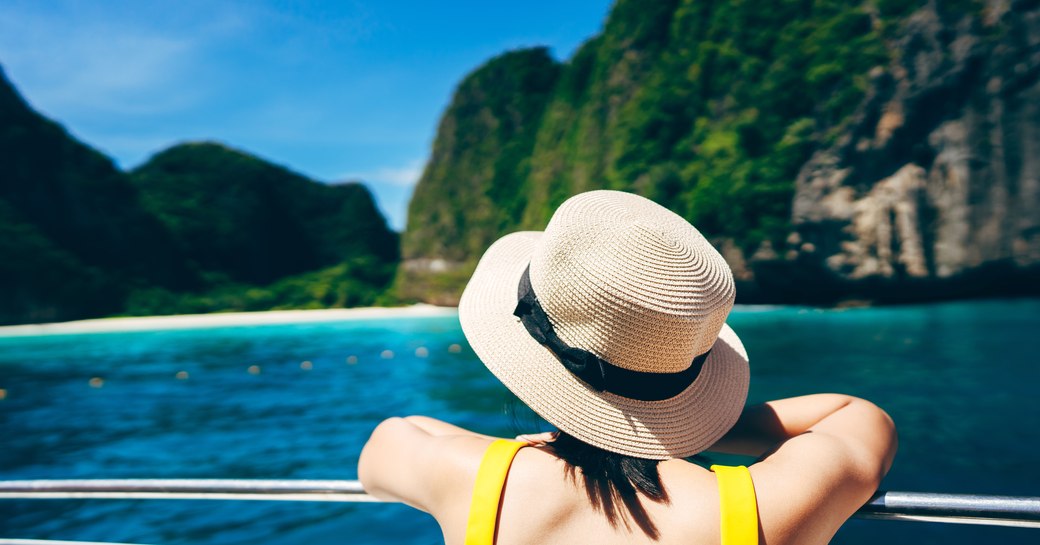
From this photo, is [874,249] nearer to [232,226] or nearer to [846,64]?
[846,64]

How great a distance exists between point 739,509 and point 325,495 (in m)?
0.97

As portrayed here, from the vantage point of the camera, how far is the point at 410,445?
53.1 inches

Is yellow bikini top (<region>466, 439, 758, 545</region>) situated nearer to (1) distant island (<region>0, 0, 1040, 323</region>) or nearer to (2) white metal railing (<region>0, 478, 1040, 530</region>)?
(2) white metal railing (<region>0, 478, 1040, 530</region>)

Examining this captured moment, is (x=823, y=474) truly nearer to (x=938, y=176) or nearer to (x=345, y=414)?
(x=345, y=414)

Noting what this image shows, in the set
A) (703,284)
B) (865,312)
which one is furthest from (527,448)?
(865,312)

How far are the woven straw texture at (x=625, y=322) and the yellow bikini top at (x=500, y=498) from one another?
0.11 m

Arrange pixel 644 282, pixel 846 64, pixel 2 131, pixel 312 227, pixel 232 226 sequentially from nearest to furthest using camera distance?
pixel 644 282, pixel 846 64, pixel 2 131, pixel 232 226, pixel 312 227

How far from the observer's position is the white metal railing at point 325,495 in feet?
3.70

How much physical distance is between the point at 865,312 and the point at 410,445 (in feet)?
71.8

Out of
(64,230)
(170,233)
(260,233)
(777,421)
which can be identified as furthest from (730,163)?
(260,233)

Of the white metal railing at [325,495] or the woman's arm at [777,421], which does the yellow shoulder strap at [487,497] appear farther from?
the woman's arm at [777,421]

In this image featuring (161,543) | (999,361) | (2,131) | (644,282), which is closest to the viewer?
(644,282)

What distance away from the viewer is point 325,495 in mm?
1500

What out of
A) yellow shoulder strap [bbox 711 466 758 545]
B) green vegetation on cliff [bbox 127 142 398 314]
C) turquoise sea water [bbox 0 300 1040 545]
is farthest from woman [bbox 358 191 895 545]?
green vegetation on cliff [bbox 127 142 398 314]
